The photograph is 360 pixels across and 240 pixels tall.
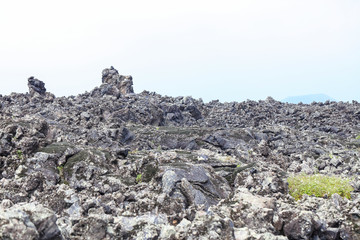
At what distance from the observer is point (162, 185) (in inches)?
492

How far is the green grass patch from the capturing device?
13422 mm

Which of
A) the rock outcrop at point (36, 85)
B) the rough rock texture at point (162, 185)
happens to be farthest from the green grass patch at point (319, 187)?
the rock outcrop at point (36, 85)

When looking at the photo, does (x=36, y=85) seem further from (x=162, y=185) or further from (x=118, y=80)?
(x=162, y=185)

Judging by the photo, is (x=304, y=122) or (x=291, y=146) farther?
(x=304, y=122)

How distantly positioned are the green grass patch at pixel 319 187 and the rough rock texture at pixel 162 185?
0.51 metres

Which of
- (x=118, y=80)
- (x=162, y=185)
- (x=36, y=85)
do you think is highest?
(x=118, y=80)

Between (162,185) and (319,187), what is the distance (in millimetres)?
6601

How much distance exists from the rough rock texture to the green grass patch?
0.51 meters

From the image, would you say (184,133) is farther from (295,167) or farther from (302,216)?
(302,216)

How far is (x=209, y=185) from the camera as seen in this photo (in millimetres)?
13859

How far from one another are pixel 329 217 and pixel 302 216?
1412 mm

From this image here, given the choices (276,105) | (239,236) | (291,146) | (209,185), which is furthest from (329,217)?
(276,105)

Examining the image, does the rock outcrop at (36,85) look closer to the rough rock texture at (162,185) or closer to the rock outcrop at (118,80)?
the rock outcrop at (118,80)

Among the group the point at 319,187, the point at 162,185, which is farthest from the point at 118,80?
the point at 319,187
